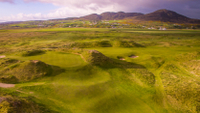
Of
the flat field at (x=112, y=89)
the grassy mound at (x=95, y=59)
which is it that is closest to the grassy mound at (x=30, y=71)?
the flat field at (x=112, y=89)

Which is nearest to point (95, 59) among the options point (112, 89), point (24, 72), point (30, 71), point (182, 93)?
point (112, 89)

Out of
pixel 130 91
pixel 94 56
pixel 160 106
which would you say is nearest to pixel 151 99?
pixel 160 106

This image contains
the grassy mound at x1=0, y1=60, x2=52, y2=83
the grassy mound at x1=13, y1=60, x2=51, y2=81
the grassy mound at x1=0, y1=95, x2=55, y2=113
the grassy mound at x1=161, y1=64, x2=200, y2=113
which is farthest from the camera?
the grassy mound at x1=13, y1=60, x2=51, y2=81

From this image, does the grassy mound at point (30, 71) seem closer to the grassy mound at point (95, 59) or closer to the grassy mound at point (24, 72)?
the grassy mound at point (24, 72)

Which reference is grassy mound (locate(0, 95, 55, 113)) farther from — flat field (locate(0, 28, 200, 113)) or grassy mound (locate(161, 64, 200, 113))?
grassy mound (locate(161, 64, 200, 113))

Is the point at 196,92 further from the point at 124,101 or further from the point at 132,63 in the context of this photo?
the point at 132,63

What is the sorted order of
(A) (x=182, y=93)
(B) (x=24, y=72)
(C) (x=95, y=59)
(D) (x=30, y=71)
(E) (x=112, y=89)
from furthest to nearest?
1. (C) (x=95, y=59)
2. (D) (x=30, y=71)
3. (B) (x=24, y=72)
4. (E) (x=112, y=89)
5. (A) (x=182, y=93)

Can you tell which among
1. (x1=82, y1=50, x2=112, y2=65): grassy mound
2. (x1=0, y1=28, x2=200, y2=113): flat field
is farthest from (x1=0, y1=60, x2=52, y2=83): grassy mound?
(x1=82, y1=50, x2=112, y2=65): grassy mound

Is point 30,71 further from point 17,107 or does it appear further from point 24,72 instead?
point 17,107
